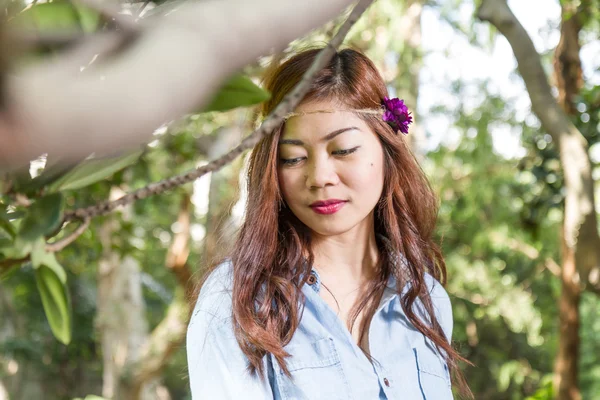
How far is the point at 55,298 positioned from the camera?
680 mm

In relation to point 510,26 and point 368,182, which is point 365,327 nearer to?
point 368,182

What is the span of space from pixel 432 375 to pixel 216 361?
0.50 metres

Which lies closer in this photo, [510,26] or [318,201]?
[318,201]

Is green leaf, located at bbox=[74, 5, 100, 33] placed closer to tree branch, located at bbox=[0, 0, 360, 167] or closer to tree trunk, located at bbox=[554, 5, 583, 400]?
tree branch, located at bbox=[0, 0, 360, 167]

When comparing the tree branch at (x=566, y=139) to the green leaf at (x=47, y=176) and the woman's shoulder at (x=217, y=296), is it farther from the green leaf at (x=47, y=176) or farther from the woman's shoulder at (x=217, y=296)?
the green leaf at (x=47, y=176)

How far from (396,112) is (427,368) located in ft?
1.70

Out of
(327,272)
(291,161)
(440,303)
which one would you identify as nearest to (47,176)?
(291,161)

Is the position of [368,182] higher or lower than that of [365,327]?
higher

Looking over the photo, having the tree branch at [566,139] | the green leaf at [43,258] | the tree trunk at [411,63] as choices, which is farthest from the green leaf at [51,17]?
the tree trunk at [411,63]

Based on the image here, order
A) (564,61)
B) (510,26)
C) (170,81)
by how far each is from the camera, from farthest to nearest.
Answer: (564,61) → (510,26) → (170,81)

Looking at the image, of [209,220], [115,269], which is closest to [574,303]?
[209,220]

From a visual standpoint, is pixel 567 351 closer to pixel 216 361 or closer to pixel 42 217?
pixel 216 361

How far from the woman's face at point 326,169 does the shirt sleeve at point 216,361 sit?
0.23 metres

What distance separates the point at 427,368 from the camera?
1.46 meters
